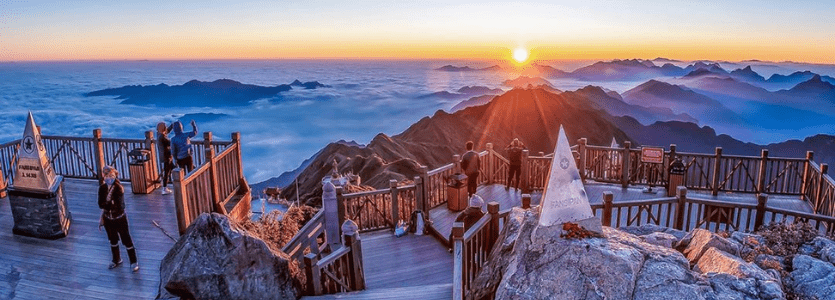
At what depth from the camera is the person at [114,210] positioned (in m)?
6.89

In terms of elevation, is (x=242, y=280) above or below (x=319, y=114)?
above

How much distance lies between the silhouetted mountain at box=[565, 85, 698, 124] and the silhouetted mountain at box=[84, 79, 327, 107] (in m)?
77.1

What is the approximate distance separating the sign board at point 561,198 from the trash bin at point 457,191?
6016 millimetres

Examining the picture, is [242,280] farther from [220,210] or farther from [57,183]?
[57,183]

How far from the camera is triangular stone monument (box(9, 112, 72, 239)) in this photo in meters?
8.34

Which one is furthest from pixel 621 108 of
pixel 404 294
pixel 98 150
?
pixel 404 294

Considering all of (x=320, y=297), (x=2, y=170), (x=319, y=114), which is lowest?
(x=319, y=114)

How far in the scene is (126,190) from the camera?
11.2m

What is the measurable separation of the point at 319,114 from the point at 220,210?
11275cm

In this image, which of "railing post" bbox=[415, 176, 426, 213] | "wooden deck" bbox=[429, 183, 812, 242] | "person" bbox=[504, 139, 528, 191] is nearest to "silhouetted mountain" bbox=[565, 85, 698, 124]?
"wooden deck" bbox=[429, 183, 812, 242]

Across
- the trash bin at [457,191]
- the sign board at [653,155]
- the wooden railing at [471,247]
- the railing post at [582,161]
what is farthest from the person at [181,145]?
the sign board at [653,155]

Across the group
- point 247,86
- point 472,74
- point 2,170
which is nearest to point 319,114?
point 247,86

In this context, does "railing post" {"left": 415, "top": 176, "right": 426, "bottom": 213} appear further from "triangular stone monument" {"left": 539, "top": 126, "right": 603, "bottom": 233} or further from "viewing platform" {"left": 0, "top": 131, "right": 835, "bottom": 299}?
"triangular stone monument" {"left": 539, "top": 126, "right": 603, "bottom": 233}

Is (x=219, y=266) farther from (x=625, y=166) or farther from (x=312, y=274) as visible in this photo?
(x=625, y=166)
